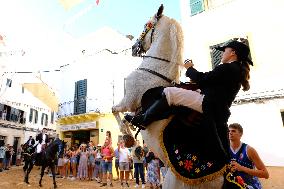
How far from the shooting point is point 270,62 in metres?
11.9

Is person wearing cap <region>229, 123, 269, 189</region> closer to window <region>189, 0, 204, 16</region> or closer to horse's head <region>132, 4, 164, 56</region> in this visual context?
horse's head <region>132, 4, 164, 56</region>

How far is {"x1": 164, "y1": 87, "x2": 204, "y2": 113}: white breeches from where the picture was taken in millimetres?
1818

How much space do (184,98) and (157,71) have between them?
0.53 metres

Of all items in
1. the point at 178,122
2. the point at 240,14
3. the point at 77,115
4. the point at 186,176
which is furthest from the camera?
the point at 77,115

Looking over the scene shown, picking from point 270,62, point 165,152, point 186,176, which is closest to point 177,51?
point 165,152

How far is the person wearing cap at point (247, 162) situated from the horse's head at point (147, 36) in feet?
5.72

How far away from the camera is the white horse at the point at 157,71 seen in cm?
201

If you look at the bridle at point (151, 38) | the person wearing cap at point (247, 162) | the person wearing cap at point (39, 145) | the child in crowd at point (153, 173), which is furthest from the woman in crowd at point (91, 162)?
the bridle at point (151, 38)

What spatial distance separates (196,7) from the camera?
14.4 meters

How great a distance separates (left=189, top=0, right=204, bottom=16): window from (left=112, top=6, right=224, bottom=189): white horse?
12732 mm

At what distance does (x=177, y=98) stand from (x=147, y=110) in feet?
0.95

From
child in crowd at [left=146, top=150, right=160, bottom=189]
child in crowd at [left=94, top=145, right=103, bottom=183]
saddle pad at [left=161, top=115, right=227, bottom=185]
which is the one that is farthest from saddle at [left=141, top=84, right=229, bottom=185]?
child in crowd at [left=94, top=145, right=103, bottom=183]

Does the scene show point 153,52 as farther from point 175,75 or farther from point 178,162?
point 178,162

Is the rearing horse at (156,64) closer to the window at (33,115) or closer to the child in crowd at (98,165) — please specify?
the child in crowd at (98,165)
